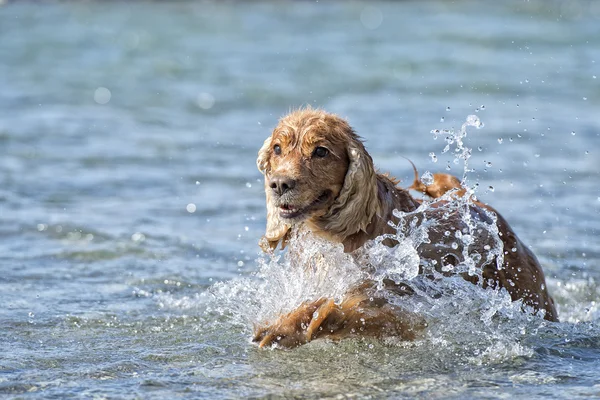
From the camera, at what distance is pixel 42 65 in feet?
59.8

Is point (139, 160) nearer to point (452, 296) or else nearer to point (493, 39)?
point (452, 296)

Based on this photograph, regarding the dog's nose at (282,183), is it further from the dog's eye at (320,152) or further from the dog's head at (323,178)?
the dog's eye at (320,152)

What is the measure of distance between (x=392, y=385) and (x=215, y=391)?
877 mm

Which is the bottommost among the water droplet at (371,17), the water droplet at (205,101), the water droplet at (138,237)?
the water droplet at (138,237)

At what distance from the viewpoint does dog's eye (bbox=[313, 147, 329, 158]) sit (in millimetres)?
5371

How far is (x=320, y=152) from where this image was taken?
5.38 m

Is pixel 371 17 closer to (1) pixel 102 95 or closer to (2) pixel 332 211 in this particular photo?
(1) pixel 102 95

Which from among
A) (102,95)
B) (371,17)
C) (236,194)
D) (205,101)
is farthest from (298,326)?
(371,17)

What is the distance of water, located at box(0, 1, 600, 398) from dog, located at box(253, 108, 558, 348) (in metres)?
0.13

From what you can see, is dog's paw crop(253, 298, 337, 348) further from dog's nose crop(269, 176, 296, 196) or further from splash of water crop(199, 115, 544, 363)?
dog's nose crop(269, 176, 296, 196)

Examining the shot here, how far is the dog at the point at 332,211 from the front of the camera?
17.4ft

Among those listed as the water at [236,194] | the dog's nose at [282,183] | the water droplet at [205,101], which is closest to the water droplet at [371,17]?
the water at [236,194]

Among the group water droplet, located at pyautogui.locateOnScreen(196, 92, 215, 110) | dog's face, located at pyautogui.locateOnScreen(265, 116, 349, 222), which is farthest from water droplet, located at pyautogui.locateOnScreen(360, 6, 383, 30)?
dog's face, located at pyautogui.locateOnScreen(265, 116, 349, 222)

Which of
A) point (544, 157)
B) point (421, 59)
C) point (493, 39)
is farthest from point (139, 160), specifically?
point (493, 39)
